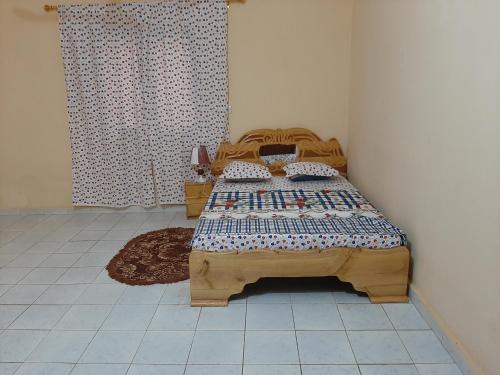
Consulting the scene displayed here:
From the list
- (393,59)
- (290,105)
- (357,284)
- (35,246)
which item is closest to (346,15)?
(290,105)

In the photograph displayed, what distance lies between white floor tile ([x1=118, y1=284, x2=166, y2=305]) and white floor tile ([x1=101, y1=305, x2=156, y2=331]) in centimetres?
5

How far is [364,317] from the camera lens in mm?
2396

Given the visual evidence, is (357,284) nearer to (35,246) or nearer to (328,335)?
(328,335)

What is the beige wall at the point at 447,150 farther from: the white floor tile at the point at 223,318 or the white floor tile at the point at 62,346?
the white floor tile at the point at 62,346

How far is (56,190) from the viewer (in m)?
4.59

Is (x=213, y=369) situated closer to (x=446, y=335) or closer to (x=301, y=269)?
(x=301, y=269)

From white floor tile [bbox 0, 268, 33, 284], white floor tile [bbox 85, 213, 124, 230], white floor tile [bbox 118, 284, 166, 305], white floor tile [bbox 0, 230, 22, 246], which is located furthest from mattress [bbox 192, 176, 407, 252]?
white floor tile [bbox 0, 230, 22, 246]

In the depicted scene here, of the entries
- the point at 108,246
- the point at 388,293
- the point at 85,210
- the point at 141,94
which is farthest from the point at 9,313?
the point at 141,94

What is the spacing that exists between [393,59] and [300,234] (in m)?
1.44

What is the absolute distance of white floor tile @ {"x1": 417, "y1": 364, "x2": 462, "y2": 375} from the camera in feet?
6.24

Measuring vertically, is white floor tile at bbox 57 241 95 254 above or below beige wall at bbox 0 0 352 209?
below

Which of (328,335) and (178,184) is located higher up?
(178,184)

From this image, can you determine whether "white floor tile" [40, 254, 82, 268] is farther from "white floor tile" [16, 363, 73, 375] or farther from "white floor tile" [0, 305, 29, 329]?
"white floor tile" [16, 363, 73, 375]

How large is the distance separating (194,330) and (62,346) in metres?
0.70
